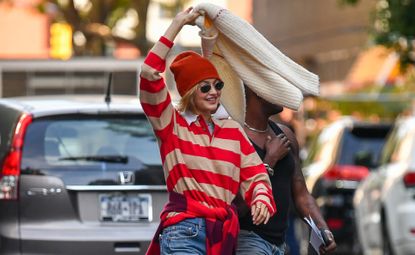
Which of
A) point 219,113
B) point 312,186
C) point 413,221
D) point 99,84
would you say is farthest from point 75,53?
point 219,113

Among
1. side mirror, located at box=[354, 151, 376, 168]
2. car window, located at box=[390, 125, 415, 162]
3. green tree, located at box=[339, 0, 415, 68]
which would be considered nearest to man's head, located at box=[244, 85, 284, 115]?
car window, located at box=[390, 125, 415, 162]

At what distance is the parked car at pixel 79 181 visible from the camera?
9.64 meters

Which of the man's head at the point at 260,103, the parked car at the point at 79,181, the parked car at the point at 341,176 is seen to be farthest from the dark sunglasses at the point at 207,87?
the parked car at the point at 341,176

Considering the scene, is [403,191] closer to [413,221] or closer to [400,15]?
[413,221]

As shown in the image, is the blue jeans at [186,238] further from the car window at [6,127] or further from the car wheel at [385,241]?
the car wheel at [385,241]

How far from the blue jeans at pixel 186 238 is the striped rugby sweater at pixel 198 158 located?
0.03 meters

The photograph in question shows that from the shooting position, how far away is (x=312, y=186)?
17844 mm

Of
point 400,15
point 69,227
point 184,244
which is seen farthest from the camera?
point 400,15

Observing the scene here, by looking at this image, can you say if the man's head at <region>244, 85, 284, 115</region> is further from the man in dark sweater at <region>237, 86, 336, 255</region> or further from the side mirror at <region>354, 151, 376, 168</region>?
the side mirror at <region>354, 151, 376, 168</region>

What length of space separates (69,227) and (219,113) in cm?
241

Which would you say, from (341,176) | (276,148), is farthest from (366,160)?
(276,148)

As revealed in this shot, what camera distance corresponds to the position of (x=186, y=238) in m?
6.79

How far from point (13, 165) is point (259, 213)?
331 cm

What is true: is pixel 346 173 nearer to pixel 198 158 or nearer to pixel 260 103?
pixel 260 103
